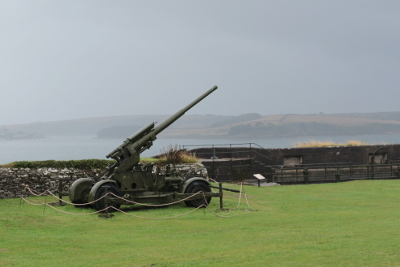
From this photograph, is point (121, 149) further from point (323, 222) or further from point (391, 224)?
point (391, 224)

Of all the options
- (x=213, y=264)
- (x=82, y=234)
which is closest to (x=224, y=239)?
(x=213, y=264)

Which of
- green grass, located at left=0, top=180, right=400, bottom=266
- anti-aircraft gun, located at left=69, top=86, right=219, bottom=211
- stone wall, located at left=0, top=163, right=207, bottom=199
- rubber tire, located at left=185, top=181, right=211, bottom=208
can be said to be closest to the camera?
green grass, located at left=0, top=180, right=400, bottom=266

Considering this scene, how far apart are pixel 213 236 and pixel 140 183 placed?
5089 millimetres

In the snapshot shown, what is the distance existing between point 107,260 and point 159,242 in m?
1.86

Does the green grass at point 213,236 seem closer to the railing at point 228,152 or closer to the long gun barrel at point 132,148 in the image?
the long gun barrel at point 132,148

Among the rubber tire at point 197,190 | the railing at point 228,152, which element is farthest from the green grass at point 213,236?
the railing at point 228,152

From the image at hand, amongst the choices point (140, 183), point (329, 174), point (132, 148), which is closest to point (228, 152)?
point (329, 174)

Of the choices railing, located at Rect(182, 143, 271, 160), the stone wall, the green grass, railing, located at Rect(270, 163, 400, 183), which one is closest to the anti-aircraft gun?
the green grass

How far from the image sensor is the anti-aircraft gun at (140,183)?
15062mm

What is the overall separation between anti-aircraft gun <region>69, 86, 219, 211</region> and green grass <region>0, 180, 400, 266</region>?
403 mm

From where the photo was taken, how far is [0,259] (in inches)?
340

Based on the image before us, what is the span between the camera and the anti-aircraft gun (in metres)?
15.1

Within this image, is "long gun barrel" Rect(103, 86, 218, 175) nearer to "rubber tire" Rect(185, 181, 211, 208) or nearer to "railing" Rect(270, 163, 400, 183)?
"rubber tire" Rect(185, 181, 211, 208)

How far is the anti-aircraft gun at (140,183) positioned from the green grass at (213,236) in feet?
1.32
